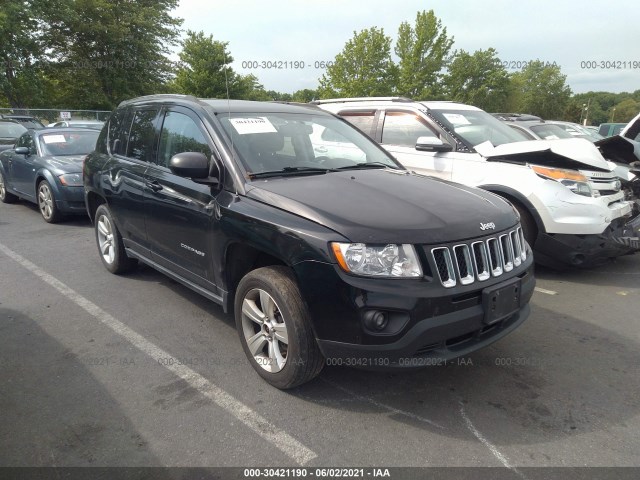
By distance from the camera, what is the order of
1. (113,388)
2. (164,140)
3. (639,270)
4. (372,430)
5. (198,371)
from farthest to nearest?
(639,270)
(164,140)
(198,371)
(113,388)
(372,430)

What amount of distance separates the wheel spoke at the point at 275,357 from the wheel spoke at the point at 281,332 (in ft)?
0.31

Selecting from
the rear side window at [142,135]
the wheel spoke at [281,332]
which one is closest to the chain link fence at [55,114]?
the rear side window at [142,135]

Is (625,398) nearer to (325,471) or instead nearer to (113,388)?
(325,471)

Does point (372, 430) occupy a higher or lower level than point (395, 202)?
lower

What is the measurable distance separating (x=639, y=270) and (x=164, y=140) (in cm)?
565

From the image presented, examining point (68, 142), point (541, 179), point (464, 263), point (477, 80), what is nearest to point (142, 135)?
point (464, 263)

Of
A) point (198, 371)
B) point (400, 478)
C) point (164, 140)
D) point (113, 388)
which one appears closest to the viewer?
point (400, 478)

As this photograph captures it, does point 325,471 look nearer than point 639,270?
Yes

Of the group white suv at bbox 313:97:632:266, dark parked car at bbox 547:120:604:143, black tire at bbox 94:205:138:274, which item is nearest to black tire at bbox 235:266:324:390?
black tire at bbox 94:205:138:274

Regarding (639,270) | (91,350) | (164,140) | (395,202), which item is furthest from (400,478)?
(639,270)

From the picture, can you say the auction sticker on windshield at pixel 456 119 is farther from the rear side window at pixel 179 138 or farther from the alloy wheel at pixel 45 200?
the alloy wheel at pixel 45 200

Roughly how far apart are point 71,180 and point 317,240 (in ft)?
20.7

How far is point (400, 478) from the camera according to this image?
7.54ft

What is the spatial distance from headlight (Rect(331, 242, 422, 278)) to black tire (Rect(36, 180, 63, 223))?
663cm
